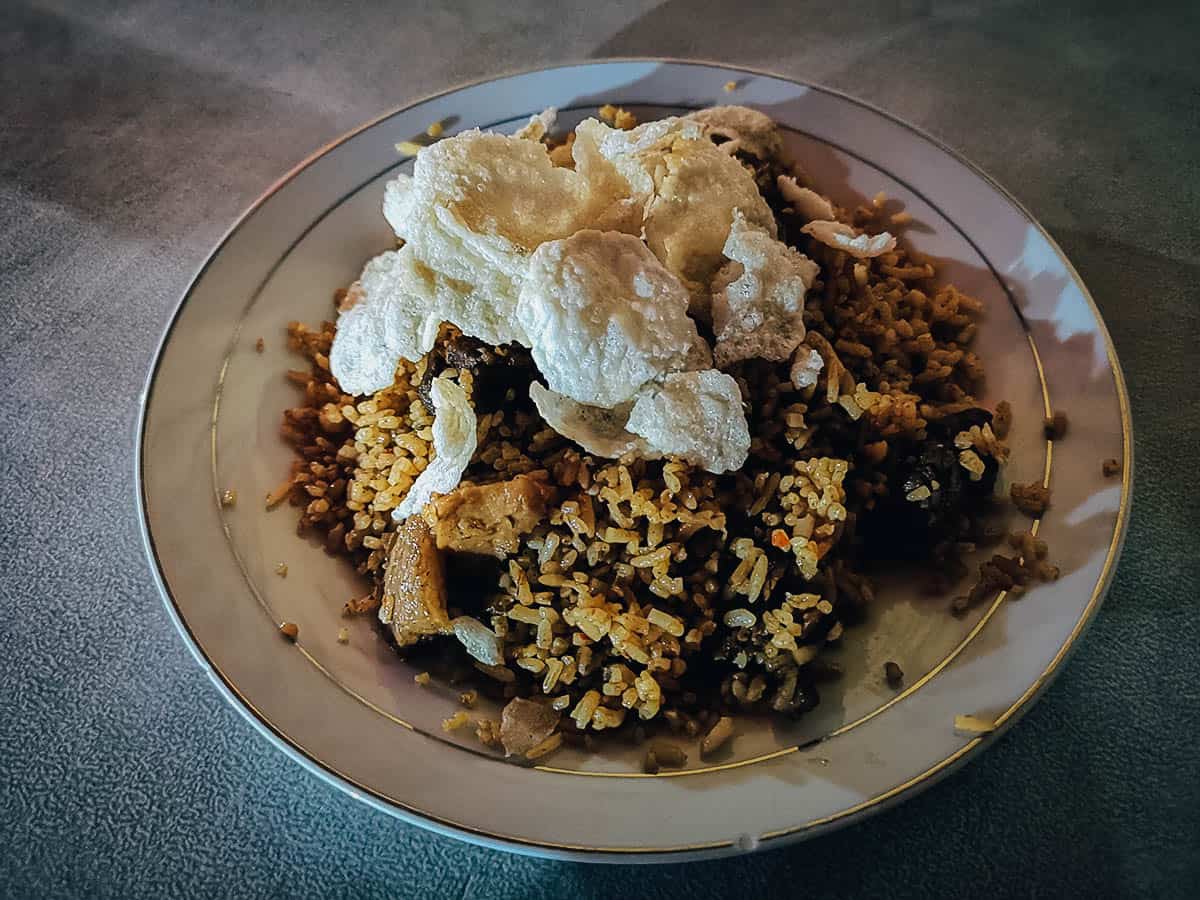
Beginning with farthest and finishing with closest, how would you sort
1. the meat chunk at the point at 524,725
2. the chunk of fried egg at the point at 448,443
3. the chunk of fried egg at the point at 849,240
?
1. the chunk of fried egg at the point at 849,240
2. the chunk of fried egg at the point at 448,443
3. the meat chunk at the point at 524,725

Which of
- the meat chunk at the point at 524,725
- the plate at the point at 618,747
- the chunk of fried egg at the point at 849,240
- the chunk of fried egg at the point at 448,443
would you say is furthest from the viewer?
the chunk of fried egg at the point at 849,240

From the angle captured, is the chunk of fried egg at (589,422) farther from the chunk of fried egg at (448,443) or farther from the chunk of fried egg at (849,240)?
the chunk of fried egg at (849,240)

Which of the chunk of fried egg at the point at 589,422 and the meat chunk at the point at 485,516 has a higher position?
the chunk of fried egg at the point at 589,422

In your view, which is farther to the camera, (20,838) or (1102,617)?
(1102,617)

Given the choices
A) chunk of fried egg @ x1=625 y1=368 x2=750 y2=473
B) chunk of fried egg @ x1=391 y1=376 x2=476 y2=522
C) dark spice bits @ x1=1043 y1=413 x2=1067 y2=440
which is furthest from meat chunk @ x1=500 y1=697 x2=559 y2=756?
dark spice bits @ x1=1043 y1=413 x2=1067 y2=440

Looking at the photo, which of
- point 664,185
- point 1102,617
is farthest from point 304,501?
point 1102,617

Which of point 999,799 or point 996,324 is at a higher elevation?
point 996,324

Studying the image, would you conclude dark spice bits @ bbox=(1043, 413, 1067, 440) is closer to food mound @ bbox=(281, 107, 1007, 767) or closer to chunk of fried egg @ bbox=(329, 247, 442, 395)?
food mound @ bbox=(281, 107, 1007, 767)

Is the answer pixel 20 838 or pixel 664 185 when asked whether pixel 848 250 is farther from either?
pixel 20 838

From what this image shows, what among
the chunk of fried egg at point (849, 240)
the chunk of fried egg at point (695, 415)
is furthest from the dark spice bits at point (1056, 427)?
the chunk of fried egg at point (695, 415)
